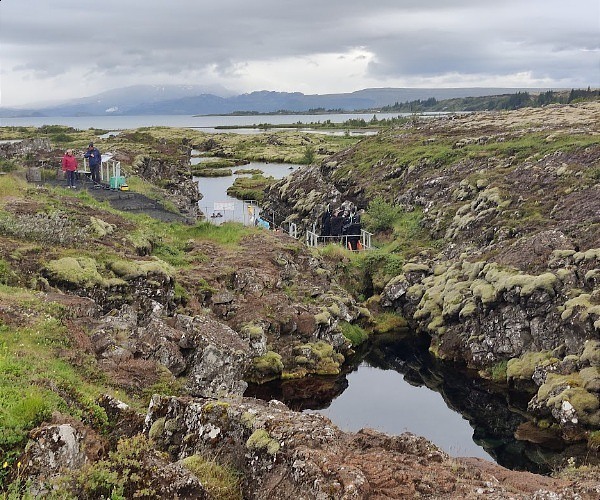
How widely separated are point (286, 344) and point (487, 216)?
25581mm

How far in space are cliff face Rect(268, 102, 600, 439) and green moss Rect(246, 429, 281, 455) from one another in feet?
69.0

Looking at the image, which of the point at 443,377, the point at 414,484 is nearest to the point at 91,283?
the point at 414,484

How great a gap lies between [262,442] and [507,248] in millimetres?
35861

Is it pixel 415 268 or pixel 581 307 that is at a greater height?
pixel 581 307

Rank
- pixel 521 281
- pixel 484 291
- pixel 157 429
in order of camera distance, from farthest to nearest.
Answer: pixel 484 291 < pixel 521 281 < pixel 157 429

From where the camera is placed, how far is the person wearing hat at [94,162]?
55000 mm

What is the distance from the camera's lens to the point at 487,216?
5244 cm

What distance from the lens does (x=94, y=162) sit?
182 feet

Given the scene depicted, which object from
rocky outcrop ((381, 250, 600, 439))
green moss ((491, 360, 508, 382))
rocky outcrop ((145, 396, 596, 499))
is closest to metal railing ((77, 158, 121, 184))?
rocky outcrop ((381, 250, 600, 439))

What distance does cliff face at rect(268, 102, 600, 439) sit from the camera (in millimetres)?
32438

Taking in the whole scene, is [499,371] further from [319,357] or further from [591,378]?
[319,357]

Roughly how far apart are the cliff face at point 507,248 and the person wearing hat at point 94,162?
2820cm

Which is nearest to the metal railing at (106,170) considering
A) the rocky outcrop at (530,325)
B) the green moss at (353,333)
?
the green moss at (353,333)

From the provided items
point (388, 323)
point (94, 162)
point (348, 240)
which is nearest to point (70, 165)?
point (94, 162)
